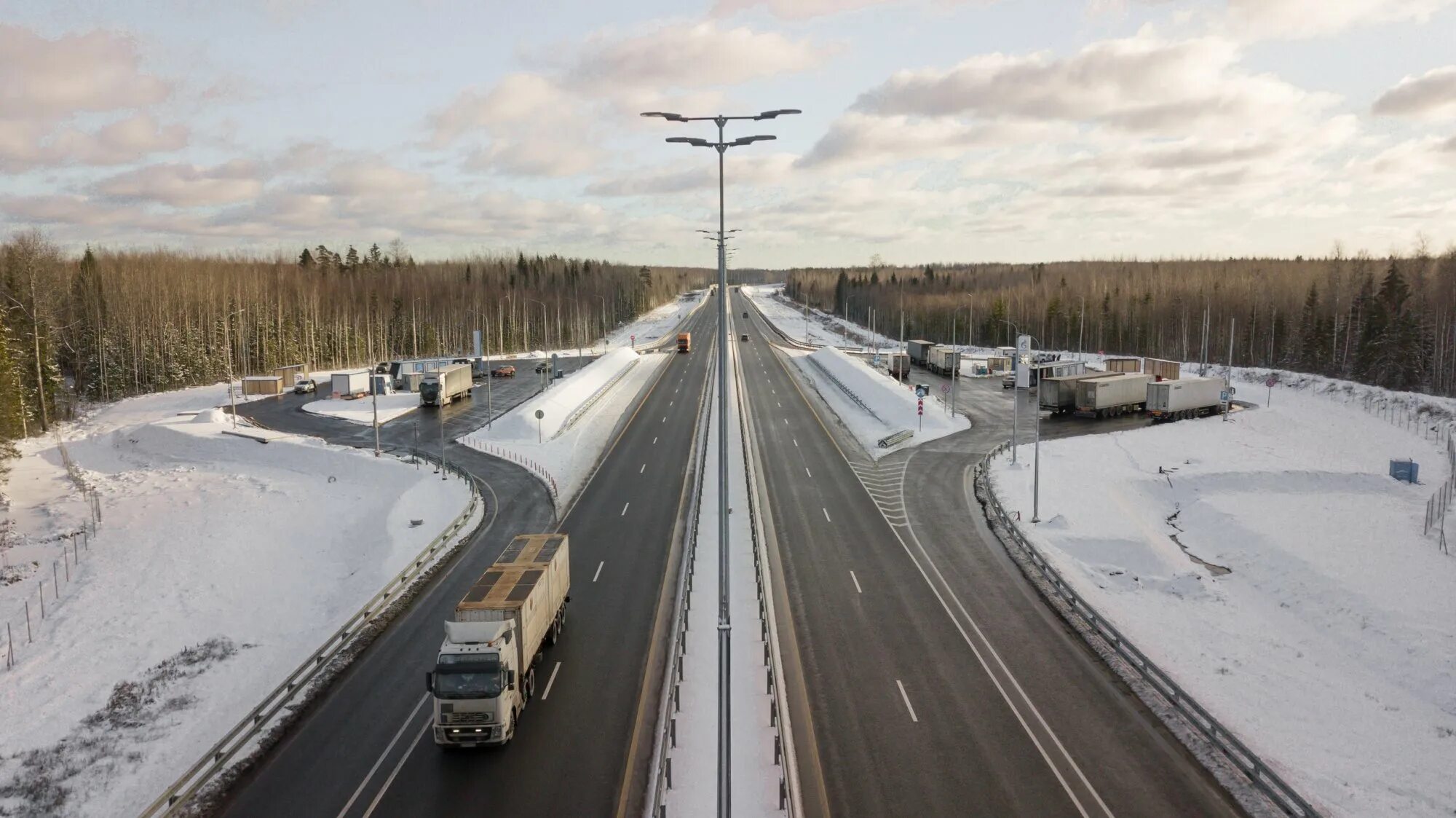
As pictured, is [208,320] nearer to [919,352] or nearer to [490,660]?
[919,352]

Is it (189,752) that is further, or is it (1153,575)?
(1153,575)

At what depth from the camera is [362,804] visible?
16.6 metres

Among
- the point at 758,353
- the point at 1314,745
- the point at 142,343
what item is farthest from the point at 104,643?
the point at 758,353

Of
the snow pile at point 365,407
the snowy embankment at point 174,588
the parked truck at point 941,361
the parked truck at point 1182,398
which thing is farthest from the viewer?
the parked truck at point 941,361

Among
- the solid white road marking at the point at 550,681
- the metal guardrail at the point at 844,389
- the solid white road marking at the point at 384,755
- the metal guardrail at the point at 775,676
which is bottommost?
the solid white road marking at the point at 384,755

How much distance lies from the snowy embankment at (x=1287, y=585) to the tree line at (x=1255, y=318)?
3737 centimetres

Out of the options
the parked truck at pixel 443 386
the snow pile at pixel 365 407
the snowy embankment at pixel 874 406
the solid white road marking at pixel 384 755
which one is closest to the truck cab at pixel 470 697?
the solid white road marking at pixel 384 755

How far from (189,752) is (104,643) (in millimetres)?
12110

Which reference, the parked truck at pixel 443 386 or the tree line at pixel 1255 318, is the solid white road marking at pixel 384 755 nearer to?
the parked truck at pixel 443 386

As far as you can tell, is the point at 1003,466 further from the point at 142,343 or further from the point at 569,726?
the point at 142,343

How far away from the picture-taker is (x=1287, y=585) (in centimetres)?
3164

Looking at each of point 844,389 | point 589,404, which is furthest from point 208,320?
point 844,389

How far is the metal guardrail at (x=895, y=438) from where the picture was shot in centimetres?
5600

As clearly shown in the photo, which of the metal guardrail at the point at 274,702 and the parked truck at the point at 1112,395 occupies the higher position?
the parked truck at the point at 1112,395
